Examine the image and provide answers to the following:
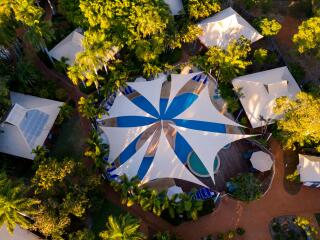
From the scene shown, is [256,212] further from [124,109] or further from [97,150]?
[124,109]

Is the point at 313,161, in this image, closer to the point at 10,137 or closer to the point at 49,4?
the point at 10,137

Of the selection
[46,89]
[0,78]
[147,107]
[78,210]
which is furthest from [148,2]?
[78,210]

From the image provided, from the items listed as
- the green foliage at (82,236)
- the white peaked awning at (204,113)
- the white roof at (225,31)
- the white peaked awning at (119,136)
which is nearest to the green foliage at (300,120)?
the white peaked awning at (204,113)

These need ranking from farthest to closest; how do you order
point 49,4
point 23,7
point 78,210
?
point 49,4, point 23,7, point 78,210

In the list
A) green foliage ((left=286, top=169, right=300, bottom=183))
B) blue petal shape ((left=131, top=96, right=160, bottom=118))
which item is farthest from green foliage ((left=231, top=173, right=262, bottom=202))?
blue petal shape ((left=131, top=96, right=160, bottom=118))

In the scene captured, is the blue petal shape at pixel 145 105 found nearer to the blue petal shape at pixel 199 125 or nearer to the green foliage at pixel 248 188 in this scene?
the blue petal shape at pixel 199 125

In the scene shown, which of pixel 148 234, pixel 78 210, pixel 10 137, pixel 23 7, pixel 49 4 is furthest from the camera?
pixel 49 4

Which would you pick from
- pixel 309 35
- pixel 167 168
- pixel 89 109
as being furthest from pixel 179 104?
pixel 309 35

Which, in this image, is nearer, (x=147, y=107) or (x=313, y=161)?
(x=313, y=161)
